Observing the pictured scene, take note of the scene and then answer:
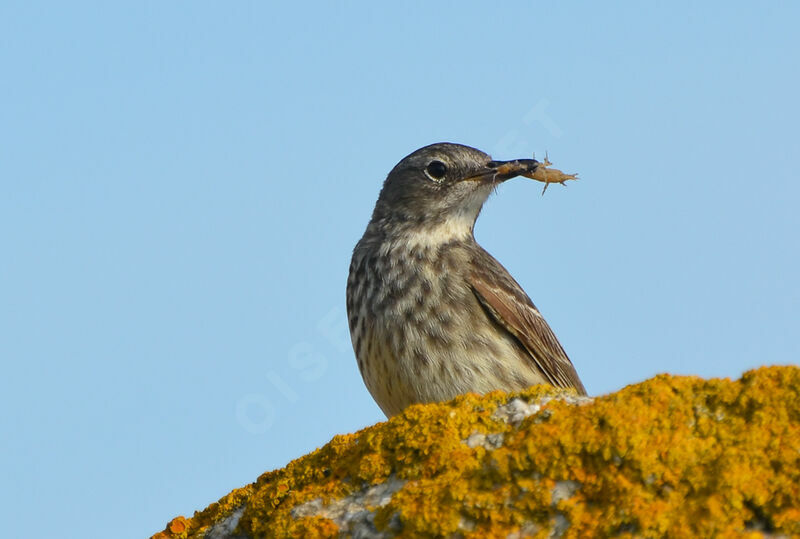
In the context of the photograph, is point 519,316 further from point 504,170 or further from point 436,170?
point 436,170

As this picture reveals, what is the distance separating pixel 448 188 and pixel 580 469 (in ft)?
18.2

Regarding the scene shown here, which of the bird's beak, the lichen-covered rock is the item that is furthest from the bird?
the lichen-covered rock

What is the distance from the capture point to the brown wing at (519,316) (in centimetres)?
843

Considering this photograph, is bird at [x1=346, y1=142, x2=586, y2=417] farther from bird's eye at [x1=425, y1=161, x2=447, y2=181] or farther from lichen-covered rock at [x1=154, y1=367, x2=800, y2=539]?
lichen-covered rock at [x1=154, y1=367, x2=800, y2=539]

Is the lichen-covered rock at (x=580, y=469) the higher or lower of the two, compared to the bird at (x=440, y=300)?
lower

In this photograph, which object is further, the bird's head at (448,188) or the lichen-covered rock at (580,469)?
the bird's head at (448,188)

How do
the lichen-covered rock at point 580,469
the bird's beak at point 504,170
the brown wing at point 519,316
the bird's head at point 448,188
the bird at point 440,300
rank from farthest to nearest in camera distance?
the bird's beak at point 504,170
the bird's head at point 448,188
the brown wing at point 519,316
the bird at point 440,300
the lichen-covered rock at point 580,469

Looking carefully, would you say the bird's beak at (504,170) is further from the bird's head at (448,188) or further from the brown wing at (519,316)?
the brown wing at (519,316)

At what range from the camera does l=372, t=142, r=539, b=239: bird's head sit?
367 inches

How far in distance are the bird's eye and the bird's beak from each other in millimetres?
272

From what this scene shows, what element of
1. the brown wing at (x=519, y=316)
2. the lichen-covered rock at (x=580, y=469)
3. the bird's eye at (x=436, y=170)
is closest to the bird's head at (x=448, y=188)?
the bird's eye at (x=436, y=170)

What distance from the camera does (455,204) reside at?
9.40 meters

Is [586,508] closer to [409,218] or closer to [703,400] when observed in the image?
[703,400]

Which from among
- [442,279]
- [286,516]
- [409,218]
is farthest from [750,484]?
[409,218]
